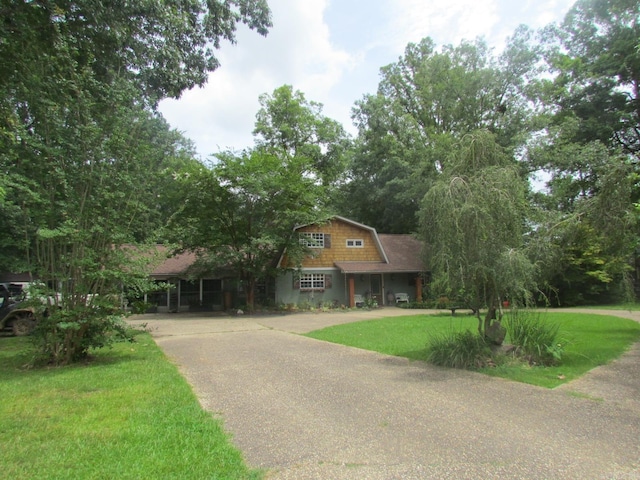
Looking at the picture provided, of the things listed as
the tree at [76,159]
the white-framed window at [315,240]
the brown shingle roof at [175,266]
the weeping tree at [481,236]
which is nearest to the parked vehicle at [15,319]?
the tree at [76,159]

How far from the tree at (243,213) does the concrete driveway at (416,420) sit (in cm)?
1463

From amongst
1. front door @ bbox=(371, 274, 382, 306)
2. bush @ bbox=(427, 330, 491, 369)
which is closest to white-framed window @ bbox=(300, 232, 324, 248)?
front door @ bbox=(371, 274, 382, 306)

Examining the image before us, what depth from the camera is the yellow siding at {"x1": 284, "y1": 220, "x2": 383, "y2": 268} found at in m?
26.9

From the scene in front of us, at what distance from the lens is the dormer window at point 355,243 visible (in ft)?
91.7

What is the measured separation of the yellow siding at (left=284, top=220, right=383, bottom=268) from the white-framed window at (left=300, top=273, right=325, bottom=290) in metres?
0.59

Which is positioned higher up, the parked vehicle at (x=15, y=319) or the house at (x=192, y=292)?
the house at (x=192, y=292)

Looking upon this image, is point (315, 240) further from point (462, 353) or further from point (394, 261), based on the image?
point (462, 353)

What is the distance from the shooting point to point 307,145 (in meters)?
41.2

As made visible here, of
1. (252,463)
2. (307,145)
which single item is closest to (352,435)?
(252,463)

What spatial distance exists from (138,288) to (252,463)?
6657 mm

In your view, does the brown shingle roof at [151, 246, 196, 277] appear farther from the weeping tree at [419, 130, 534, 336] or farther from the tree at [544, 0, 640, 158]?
the tree at [544, 0, 640, 158]

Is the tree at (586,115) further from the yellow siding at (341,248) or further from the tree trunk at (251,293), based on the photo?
the tree trunk at (251,293)

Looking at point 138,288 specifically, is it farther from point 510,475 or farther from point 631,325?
point 631,325

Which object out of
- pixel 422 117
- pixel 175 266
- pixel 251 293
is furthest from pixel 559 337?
pixel 422 117
